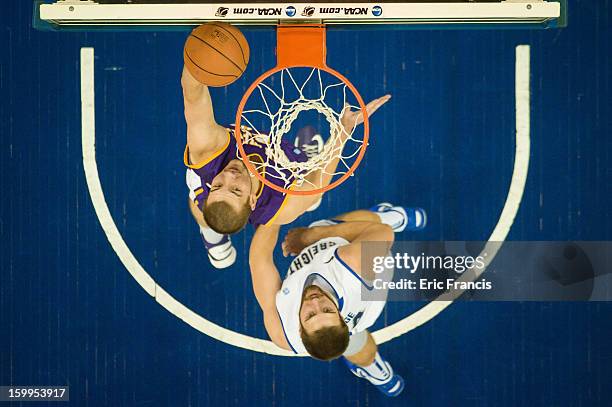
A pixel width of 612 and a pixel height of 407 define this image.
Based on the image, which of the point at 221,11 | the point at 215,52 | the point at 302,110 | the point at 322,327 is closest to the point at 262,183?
the point at 302,110

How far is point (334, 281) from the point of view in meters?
4.93

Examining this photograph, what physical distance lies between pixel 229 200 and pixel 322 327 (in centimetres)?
97

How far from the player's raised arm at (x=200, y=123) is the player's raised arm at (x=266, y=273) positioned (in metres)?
0.90

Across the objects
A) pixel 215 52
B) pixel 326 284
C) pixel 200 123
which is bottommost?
pixel 326 284

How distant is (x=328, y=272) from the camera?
4.95 m

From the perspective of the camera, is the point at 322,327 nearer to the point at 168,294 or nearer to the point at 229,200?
the point at 229,200

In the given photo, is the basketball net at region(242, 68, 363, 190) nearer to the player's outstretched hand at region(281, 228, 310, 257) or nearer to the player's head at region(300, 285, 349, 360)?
the player's outstretched hand at region(281, 228, 310, 257)

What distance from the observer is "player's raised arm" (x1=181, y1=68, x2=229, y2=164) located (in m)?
4.33

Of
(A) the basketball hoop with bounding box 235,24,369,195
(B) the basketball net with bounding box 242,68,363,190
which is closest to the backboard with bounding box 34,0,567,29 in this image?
(A) the basketball hoop with bounding box 235,24,369,195

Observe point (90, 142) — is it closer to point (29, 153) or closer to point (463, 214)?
point (29, 153)

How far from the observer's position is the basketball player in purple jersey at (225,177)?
4.40m

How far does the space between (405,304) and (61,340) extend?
8.33ft

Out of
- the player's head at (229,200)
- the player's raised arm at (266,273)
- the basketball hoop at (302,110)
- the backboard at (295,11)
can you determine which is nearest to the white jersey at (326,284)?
the player's raised arm at (266,273)

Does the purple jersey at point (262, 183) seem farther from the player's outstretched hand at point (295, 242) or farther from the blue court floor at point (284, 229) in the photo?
the blue court floor at point (284, 229)
